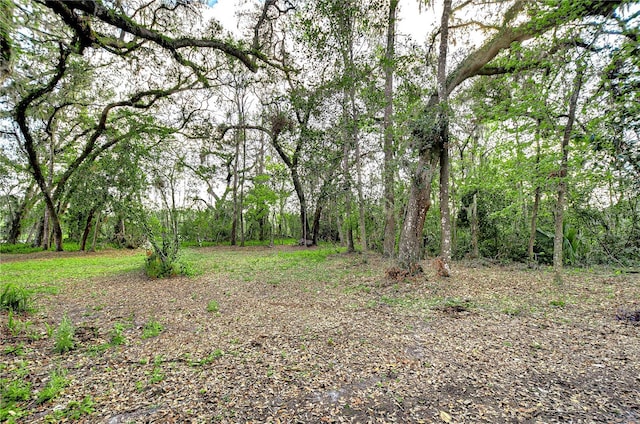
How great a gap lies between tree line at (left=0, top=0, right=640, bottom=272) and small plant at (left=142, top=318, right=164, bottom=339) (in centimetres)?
380

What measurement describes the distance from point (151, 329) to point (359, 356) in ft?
9.48

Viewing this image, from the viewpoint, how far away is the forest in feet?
7.91

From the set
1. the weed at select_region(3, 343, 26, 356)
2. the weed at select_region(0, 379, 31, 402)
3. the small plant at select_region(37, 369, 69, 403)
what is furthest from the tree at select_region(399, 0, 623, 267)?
the weed at select_region(3, 343, 26, 356)

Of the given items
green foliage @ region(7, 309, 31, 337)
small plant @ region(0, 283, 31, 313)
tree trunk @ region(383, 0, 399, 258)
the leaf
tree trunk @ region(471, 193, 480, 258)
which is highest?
tree trunk @ region(383, 0, 399, 258)

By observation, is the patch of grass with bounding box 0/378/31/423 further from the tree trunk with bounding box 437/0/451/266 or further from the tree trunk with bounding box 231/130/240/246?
the tree trunk with bounding box 231/130/240/246

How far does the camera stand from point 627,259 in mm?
7164

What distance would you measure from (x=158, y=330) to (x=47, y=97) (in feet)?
41.1

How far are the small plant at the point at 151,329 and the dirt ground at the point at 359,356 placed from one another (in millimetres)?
92

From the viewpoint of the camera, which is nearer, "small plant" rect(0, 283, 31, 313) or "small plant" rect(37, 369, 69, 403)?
"small plant" rect(37, 369, 69, 403)

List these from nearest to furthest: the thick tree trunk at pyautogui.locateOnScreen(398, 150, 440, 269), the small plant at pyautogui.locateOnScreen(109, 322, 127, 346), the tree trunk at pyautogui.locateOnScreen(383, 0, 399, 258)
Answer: the small plant at pyautogui.locateOnScreen(109, 322, 127, 346), the thick tree trunk at pyautogui.locateOnScreen(398, 150, 440, 269), the tree trunk at pyautogui.locateOnScreen(383, 0, 399, 258)

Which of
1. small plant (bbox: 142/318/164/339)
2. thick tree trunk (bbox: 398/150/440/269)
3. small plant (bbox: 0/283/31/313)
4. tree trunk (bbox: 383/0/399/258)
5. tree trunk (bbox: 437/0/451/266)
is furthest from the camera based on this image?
tree trunk (bbox: 383/0/399/258)

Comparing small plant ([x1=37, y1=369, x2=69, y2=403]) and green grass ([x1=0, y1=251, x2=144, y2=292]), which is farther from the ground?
green grass ([x1=0, y1=251, x2=144, y2=292])

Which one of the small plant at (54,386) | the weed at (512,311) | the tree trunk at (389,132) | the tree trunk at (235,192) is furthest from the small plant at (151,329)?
the tree trunk at (235,192)

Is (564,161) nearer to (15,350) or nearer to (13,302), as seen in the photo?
(15,350)
